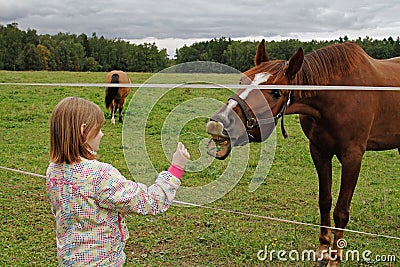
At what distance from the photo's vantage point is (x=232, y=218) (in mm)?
5086

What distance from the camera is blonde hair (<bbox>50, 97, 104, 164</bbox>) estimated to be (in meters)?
1.95

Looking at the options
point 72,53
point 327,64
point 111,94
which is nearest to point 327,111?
point 327,64

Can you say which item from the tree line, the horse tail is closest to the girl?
the horse tail

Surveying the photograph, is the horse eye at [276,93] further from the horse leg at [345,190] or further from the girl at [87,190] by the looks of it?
the girl at [87,190]

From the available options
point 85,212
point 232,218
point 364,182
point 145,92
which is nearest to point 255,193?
point 232,218

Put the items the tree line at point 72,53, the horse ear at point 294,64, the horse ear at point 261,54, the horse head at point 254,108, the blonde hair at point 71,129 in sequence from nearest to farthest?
the blonde hair at point 71,129 → the horse head at point 254,108 → the horse ear at point 294,64 → the horse ear at point 261,54 → the tree line at point 72,53

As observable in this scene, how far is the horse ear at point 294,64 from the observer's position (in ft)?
9.67

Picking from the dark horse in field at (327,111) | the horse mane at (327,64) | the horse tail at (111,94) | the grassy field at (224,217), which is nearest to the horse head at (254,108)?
the dark horse in field at (327,111)

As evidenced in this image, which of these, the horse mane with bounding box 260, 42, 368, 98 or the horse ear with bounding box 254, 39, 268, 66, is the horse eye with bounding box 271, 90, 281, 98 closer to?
the horse mane with bounding box 260, 42, 368, 98

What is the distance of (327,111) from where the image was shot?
136 inches

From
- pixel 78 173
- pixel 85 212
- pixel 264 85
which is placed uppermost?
pixel 264 85

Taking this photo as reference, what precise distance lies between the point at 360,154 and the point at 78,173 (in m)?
2.43

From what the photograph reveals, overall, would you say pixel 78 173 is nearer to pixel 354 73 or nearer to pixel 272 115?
pixel 272 115

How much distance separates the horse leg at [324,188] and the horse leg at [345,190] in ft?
A: 0.44
